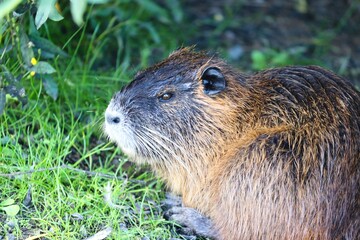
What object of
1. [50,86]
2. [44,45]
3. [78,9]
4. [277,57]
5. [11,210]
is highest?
[277,57]

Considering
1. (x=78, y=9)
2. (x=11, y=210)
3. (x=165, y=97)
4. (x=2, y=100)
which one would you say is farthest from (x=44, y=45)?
(x=78, y=9)

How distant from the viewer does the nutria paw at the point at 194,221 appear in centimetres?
441

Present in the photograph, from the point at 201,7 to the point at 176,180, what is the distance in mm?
3425

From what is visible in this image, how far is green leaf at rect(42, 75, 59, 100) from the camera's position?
4762 mm

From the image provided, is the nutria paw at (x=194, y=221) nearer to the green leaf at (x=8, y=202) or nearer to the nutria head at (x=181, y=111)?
the nutria head at (x=181, y=111)

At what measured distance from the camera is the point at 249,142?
13.6 feet

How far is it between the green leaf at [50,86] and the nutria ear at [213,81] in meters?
0.99

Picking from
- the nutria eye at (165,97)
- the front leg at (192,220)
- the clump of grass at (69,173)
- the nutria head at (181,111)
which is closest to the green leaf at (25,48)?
the clump of grass at (69,173)

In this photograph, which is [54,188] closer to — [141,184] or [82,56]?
[141,184]

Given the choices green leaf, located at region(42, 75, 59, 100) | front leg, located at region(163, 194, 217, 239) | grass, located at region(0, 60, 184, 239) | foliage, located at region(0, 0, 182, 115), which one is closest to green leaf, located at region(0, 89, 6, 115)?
foliage, located at region(0, 0, 182, 115)

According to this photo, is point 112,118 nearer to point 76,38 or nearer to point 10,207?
point 10,207

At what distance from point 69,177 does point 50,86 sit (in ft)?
2.13

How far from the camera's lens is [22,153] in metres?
4.55

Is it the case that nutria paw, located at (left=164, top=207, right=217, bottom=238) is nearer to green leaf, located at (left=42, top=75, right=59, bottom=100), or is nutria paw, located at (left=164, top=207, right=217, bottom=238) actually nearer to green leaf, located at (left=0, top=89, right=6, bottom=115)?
green leaf, located at (left=42, top=75, right=59, bottom=100)
